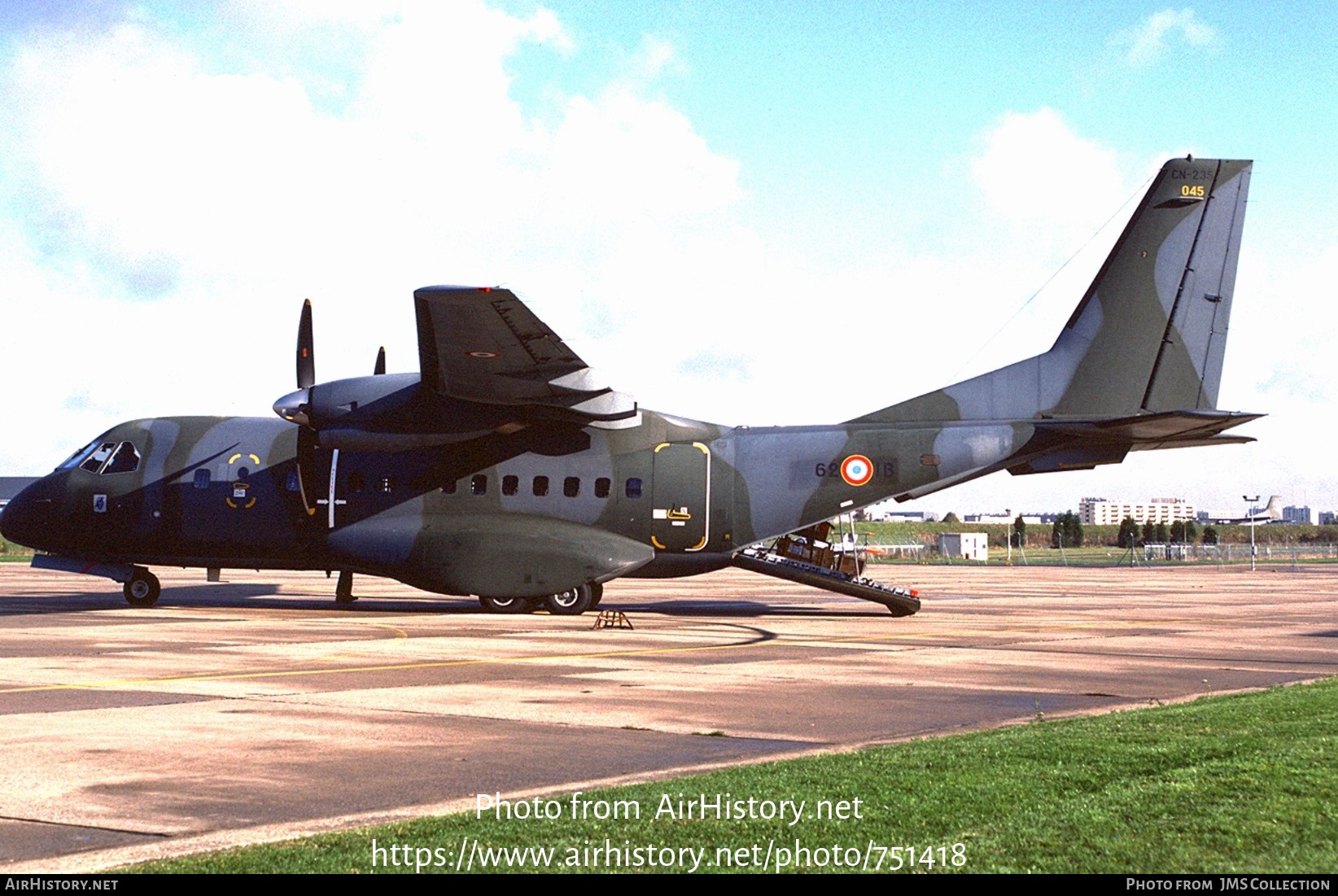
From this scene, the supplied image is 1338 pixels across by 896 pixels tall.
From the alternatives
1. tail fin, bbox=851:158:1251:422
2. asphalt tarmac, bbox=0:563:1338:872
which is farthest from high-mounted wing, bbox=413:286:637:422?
tail fin, bbox=851:158:1251:422

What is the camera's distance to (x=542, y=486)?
28.5 metres

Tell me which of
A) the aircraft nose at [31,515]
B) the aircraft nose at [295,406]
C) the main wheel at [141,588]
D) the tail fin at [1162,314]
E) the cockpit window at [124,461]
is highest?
the tail fin at [1162,314]

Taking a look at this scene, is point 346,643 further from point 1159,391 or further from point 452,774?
point 1159,391

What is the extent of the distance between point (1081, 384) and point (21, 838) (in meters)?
24.9

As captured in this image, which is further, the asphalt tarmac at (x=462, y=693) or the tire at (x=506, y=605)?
the tire at (x=506, y=605)

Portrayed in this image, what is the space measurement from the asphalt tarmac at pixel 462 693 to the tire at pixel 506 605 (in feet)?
1.34

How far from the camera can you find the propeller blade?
Answer: 28219 millimetres

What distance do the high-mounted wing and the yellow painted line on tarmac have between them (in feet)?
21.6

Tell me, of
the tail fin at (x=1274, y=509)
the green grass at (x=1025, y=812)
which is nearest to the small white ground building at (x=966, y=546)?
the tail fin at (x=1274, y=509)

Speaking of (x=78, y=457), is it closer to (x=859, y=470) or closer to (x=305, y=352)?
(x=305, y=352)

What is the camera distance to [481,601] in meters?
29.0

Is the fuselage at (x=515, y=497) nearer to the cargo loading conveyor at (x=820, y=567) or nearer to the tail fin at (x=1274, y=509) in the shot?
the cargo loading conveyor at (x=820, y=567)

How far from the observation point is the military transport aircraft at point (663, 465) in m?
28.1
